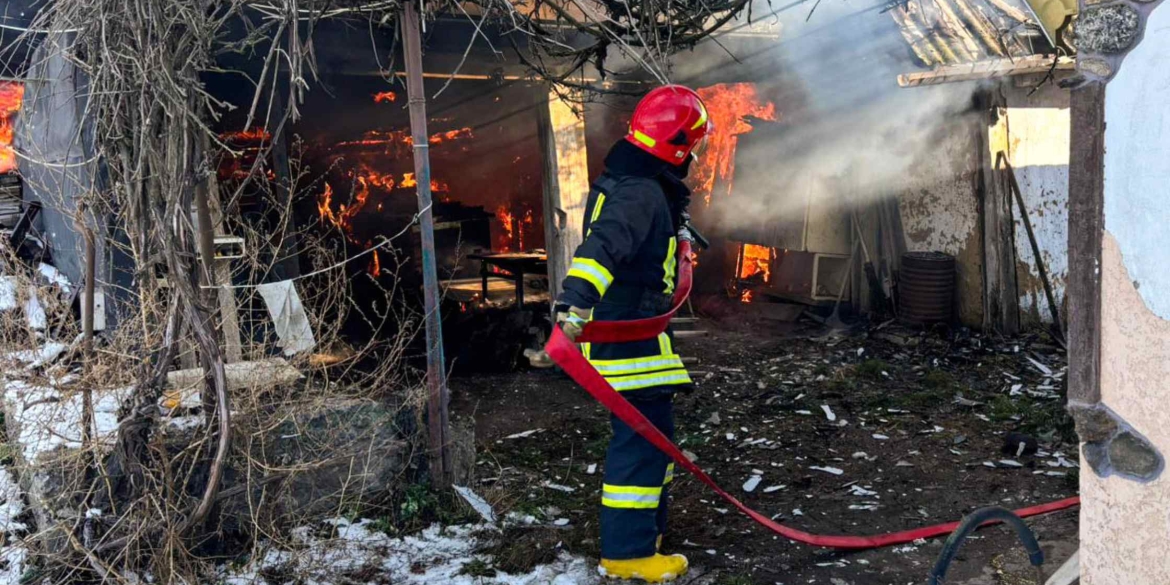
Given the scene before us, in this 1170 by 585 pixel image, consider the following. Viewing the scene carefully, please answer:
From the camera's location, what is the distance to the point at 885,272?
35.8 ft

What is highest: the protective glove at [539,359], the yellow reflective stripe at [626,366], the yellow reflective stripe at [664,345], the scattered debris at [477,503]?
the yellow reflective stripe at [664,345]

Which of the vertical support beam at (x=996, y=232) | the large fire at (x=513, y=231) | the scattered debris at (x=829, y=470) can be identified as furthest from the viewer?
the large fire at (x=513, y=231)

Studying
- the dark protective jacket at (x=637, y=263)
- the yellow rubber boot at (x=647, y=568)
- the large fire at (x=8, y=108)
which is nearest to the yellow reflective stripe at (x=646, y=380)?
the dark protective jacket at (x=637, y=263)

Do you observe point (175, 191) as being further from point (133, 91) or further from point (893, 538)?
point (893, 538)

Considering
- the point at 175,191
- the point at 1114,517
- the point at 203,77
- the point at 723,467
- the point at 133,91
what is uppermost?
the point at 203,77

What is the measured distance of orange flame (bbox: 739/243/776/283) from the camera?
1247 centimetres

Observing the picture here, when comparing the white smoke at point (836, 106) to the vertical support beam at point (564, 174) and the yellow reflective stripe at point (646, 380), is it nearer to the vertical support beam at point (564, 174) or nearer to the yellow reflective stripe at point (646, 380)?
the vertical support beam at point (564, 174)

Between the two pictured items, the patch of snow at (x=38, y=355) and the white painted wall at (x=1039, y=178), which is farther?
the white painted wall at (x=1039, y=178)

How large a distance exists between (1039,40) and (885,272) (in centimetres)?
300

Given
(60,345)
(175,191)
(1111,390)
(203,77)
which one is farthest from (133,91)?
(203,77)

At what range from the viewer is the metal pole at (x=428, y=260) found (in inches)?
187

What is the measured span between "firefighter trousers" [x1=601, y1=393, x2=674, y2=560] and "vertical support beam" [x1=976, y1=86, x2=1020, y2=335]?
6.78 metres

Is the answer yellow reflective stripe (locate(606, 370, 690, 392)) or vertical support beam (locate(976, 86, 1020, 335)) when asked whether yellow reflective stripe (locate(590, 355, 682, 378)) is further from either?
vertical support beam (locate(976, 86, 1020, 335))

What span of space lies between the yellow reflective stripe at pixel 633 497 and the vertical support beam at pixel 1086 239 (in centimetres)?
200
